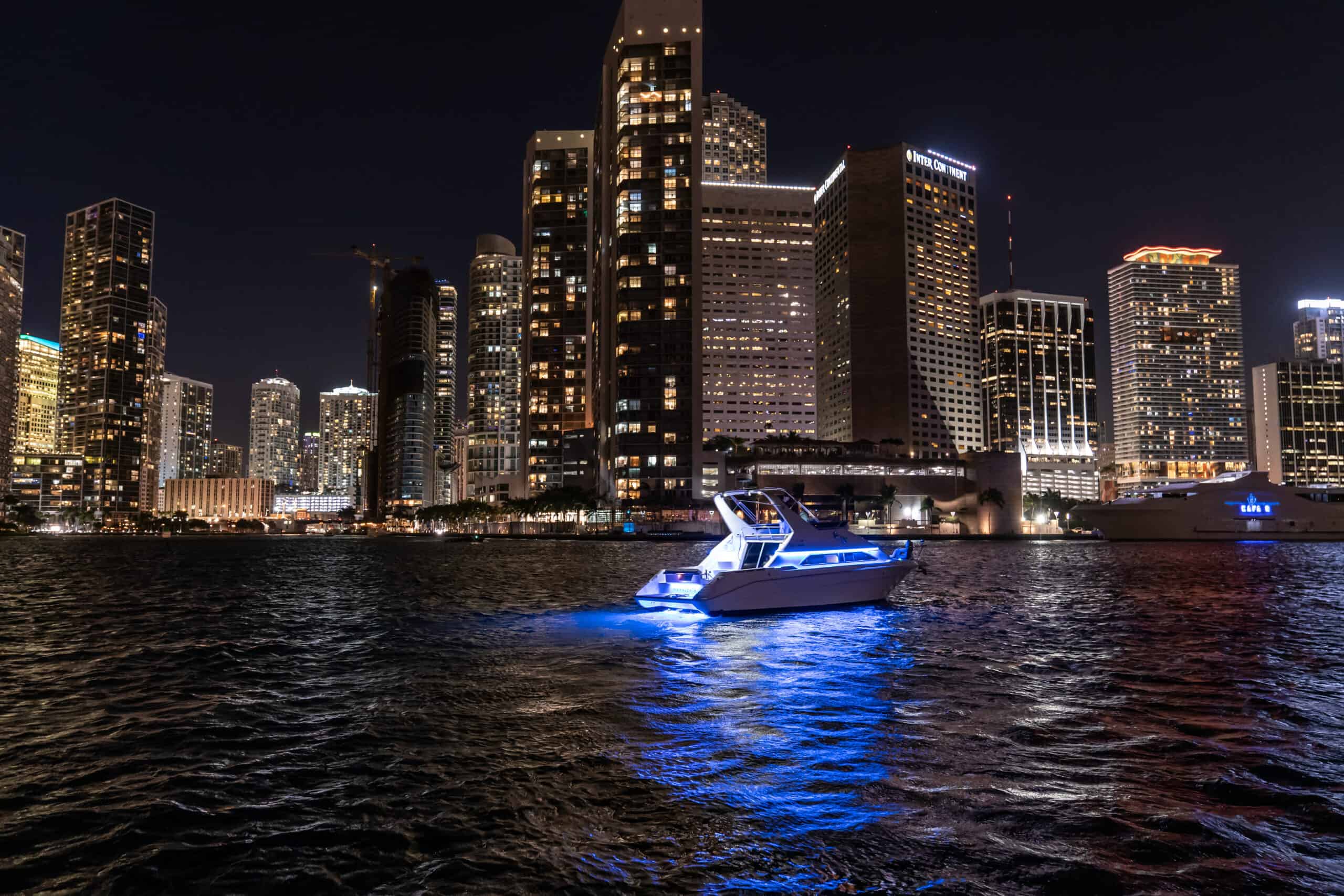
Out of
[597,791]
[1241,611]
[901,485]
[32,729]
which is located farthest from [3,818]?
[901,485]

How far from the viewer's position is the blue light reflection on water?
10.5 metres

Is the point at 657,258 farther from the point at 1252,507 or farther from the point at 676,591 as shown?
the point at 676,591

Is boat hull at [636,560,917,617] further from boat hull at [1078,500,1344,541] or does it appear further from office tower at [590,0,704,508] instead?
office tower at [590,0,704,508]

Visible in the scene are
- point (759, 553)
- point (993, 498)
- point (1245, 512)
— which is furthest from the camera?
point (993, 498)

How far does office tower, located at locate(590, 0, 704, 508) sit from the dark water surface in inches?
5784

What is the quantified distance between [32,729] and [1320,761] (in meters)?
22.9

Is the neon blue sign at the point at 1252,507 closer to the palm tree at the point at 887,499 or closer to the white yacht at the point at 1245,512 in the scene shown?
the white yacht at the point at 1245,512

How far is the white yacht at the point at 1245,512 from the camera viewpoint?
133250 mm

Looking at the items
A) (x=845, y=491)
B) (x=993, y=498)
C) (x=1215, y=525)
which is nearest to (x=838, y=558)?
(x=1215, y=525)

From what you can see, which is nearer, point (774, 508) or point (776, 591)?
point (776, 591)

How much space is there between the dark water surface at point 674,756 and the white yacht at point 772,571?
134cm

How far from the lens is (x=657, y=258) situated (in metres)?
181

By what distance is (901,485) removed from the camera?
7736 inches

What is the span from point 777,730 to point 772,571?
705 inches
